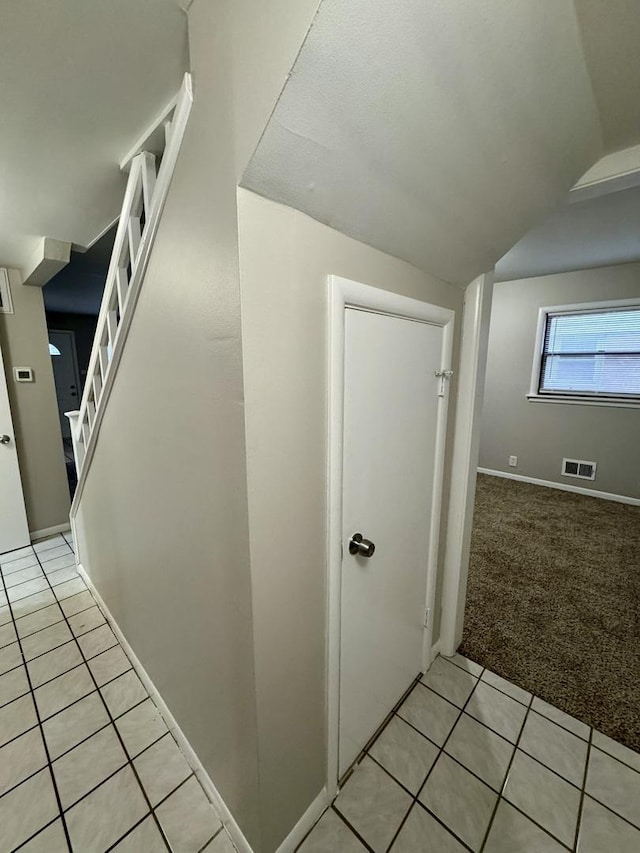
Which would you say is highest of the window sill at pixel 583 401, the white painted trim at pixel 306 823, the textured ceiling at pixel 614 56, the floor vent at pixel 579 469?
the textured ceiling at pixel 614 56

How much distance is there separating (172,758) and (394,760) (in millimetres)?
874

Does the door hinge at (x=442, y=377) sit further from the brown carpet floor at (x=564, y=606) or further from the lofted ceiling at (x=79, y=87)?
the brown carpet floor at (x=564, y=606)

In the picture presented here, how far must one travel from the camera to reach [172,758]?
1349 millimetres

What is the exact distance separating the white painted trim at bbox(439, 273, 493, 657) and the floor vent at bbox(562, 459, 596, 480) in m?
3.08

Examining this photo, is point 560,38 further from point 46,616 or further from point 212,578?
point 46,616

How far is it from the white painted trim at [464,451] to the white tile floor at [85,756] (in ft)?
4.13

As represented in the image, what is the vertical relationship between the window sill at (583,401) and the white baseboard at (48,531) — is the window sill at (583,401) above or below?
above

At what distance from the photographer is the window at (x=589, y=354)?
354 centimetres

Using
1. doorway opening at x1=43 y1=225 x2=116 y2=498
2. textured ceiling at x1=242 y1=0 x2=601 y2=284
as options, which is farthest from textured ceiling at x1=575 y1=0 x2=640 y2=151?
doorway opening at x1=43 y1=225 x2=116 y2=498

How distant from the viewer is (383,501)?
4.09 feet

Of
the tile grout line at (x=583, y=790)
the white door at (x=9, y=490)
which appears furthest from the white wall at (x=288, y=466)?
the white door at (x=9, y=490)

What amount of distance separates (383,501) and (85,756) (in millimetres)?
1559

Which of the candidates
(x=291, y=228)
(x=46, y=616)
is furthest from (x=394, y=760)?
(x=46, y=616)

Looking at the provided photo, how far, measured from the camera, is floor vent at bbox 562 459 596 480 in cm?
384
